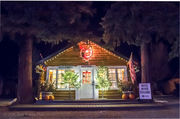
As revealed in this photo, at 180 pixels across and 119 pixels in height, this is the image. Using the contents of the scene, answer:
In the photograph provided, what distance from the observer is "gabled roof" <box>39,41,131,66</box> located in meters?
15.0

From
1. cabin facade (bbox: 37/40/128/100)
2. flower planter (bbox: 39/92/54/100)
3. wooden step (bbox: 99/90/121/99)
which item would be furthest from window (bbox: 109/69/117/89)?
flower planter (bbox: 39/92/54/100)

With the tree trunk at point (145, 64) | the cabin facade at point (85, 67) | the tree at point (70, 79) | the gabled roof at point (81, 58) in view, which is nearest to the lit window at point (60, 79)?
the cabin facade at point (85, 67)

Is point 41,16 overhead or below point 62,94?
overhead

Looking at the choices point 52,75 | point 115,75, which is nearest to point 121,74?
point 115,75

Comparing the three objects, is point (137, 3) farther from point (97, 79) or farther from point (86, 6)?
point (97, 79)

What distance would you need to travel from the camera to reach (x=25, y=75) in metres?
13.3

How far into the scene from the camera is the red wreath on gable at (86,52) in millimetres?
14613

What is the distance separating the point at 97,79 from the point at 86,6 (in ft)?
22.5

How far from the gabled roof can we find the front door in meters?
0.74

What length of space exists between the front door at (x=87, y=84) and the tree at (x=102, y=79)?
29.5 inches

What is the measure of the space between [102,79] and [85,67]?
1816mm

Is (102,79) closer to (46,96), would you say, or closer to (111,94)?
(111,94)

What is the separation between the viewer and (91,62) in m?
15.1

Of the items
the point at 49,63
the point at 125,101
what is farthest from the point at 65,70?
the point at 125,101
